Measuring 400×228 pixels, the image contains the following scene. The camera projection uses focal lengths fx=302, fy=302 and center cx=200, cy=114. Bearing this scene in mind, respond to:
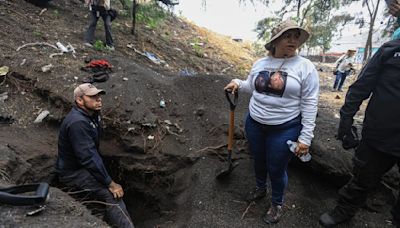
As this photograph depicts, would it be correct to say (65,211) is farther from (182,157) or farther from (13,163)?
(182,157)

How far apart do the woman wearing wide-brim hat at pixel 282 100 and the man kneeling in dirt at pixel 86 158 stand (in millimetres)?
1512

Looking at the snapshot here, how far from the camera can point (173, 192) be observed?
154 inches

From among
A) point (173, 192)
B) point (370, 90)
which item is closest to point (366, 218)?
point (370, 90)

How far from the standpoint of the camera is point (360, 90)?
2.42m

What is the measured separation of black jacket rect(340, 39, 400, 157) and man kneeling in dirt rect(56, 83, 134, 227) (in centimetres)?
235

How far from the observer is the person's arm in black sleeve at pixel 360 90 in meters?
2.33

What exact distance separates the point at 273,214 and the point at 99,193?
5.70 ft

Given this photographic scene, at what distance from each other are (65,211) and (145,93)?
2954 mm

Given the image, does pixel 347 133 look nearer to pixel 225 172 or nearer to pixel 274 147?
pixel 274 147

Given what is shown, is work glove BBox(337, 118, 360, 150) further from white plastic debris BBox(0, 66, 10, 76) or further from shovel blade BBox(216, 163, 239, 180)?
white plastic debris BBox(0, 66, 10, 76)

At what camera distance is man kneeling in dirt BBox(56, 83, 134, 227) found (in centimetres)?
292

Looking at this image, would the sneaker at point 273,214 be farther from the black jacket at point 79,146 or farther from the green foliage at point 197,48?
the green foliage at point 197,48

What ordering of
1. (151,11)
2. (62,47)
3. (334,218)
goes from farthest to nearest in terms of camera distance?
1. (151,11)
2. (62,47)
3. (334,218)

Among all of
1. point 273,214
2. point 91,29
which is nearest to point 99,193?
point 273,214
